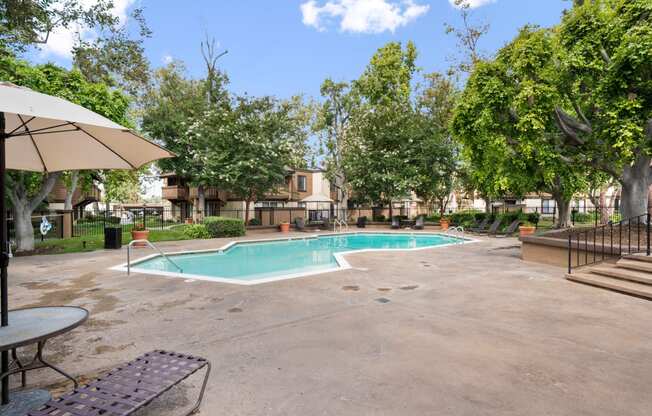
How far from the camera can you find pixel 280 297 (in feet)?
21.1

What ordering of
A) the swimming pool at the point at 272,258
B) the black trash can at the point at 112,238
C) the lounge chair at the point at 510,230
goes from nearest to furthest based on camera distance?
the swimming pool at the point at 272,258, the black trash can at the point at 112,238, the lounge chair at the point at 510,230

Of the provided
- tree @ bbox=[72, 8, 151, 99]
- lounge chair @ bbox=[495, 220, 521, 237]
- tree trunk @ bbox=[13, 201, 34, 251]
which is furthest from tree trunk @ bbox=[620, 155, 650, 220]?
tree @ bbox=[72, 8, 151, 99]

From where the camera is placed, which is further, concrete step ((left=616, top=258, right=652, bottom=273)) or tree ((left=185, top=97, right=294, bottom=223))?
tree ((left=185, top=97, right=294, bottom=223))

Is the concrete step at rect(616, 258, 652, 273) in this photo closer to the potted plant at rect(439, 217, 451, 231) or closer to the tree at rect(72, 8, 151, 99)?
the potted plant at rect(439, 217, 451, 231)

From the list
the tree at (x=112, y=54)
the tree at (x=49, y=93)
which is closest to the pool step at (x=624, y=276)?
the tree at (x=49, y=93)

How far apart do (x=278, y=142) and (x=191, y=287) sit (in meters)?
16.4

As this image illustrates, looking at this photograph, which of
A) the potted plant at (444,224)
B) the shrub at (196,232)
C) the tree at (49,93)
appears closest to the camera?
the tree at (49,93)

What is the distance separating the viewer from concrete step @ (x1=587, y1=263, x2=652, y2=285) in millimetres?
6648

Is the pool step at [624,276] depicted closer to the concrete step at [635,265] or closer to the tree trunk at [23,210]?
the concrete step at [635,265]

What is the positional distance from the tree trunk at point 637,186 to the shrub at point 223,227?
1693 centimetres

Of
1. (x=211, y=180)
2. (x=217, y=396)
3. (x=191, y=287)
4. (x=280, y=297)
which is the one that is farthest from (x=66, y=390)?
(x=211, y=180)

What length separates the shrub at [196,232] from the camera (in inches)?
724

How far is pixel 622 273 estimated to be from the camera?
708cm

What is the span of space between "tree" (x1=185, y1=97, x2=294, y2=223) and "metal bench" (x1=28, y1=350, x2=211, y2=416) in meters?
18.3
